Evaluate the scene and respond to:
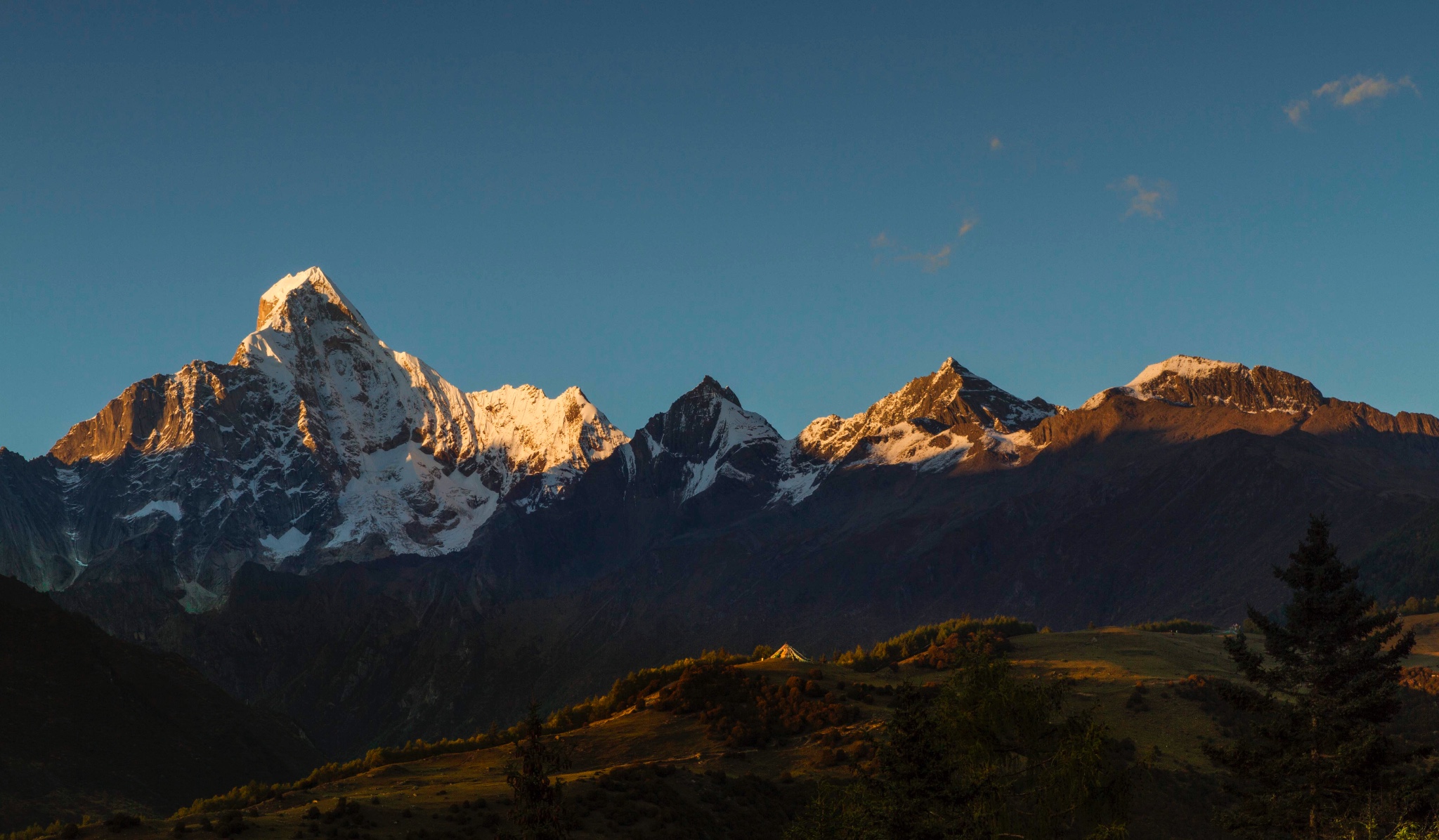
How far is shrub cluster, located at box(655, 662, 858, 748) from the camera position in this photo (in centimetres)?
10050

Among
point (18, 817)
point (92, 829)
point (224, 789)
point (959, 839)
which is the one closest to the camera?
point (959, 839)

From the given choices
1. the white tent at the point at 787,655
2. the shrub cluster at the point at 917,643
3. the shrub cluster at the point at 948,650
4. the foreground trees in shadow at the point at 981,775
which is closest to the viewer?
the foreground trees in shadow at the point at 981,775

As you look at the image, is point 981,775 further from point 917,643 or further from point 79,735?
point 79,735

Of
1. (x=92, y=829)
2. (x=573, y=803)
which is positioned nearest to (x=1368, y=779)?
(x=573, y=803)

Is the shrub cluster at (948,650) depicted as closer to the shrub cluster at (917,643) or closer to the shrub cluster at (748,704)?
the shrub cluster at (917,643)

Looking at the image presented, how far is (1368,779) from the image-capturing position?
5066cm

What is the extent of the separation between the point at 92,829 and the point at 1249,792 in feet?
184

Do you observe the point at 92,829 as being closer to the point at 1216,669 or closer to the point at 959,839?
the point at 959,839

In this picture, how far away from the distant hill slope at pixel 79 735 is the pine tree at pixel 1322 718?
5118 inches

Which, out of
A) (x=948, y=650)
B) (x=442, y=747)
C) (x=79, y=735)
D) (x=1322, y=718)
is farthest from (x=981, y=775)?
(x=79, y=735)

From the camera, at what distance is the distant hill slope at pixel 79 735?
146750 mm

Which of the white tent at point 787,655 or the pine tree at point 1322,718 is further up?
the white tent at point 787,655

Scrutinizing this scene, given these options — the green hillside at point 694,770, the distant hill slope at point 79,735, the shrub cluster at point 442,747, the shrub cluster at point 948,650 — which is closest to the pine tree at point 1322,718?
the green hillside at point 694,770

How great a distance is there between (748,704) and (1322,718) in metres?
61.5
